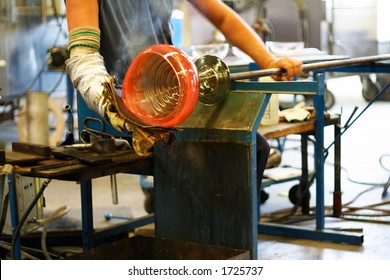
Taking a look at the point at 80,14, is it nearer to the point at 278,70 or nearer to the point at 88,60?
the point at 88,60

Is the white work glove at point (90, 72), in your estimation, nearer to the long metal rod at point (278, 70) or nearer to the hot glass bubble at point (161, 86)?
the hot glass bubble at point (161, 86)

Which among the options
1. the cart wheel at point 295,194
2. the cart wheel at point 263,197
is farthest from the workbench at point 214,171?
the cart wheel at point 263,197

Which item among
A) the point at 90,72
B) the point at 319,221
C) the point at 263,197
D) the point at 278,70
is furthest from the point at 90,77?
the point at 263,197

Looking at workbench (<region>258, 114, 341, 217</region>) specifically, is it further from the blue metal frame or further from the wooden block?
the wooden block

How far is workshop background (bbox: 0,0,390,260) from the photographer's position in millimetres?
3318

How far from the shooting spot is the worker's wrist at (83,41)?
6.31 feet

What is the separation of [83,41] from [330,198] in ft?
7.58

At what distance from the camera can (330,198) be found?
393 centimetres

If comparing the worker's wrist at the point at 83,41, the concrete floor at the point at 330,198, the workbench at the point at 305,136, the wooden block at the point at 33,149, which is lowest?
the concrete floor at the point at 330,198

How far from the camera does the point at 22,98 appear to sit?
5.91 metres

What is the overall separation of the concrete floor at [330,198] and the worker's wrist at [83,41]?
1.37 metres

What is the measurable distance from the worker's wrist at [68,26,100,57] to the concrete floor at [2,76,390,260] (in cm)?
137

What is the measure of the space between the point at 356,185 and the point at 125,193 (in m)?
1.30

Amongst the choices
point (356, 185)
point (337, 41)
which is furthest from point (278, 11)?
point (356, 185)
